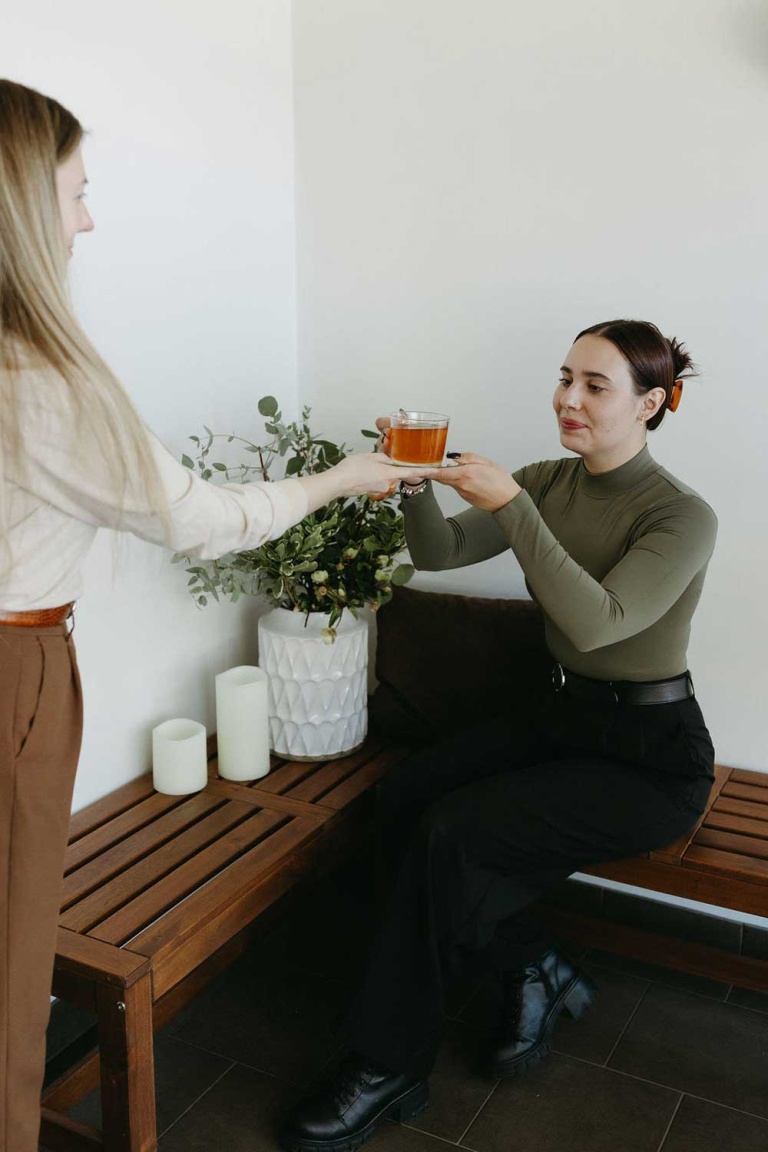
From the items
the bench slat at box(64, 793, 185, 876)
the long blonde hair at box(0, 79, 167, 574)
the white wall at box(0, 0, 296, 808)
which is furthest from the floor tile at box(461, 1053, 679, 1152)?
the long blonde hair at box(0, 79, 167, 574)

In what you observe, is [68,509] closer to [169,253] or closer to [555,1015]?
[169,253]

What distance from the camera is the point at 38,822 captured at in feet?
4.52

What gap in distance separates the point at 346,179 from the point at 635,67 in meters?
0.72

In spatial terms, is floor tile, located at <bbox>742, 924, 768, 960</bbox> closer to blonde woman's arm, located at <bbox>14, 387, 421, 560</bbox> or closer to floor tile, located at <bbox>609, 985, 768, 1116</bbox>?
floor tile, located at <bbox>609, 985, 768, 1116</bbox>

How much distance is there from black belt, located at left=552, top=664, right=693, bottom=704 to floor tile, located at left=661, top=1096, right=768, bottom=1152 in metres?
0.75

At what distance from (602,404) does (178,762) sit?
1.09m

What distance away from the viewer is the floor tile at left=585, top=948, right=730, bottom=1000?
90.7 inches

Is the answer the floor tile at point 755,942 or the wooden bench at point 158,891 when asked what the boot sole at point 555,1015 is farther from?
the wooden bench at point 158,891

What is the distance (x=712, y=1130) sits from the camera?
188cm

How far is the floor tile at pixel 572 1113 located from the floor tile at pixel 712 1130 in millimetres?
24

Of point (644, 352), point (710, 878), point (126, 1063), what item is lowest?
point (126, 1063)

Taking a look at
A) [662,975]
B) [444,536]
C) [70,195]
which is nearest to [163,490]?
[70,195]

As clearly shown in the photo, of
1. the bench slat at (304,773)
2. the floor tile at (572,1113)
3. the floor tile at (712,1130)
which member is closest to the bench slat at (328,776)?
the bench slat at (304,773)

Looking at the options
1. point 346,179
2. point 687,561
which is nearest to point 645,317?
point 687,561
